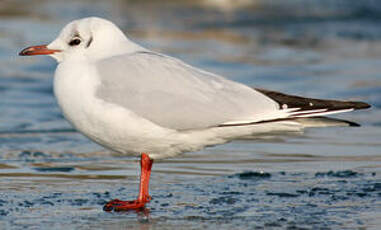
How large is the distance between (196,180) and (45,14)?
10.7m

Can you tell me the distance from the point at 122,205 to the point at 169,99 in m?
0.71

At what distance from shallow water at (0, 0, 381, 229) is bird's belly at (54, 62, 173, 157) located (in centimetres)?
42

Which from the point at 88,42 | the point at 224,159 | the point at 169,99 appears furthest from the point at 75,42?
the point at 224,159

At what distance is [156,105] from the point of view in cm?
529

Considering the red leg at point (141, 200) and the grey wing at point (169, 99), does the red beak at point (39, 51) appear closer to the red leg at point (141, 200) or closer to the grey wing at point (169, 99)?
the grey wing at point (169, 99)

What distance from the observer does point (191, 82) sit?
17.5 feet

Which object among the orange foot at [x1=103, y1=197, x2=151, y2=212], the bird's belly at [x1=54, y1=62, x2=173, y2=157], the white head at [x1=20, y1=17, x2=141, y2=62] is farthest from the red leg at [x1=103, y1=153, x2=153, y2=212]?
the white head at [x1=20, y1=17, x2=141, y2=62]

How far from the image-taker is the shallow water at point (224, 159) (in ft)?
16.4

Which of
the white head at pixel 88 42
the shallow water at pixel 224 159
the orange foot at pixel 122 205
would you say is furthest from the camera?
the white head at pixel 88 42

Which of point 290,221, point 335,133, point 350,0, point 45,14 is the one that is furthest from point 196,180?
point 350,0

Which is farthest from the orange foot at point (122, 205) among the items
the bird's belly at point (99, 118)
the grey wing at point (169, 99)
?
the grey wing at point (169, 99)

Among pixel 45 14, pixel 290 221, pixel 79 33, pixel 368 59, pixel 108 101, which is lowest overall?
pixel 290 221

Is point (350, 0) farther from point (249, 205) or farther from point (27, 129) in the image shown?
point (249, 205)

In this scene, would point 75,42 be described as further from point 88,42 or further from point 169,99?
point 169,99
